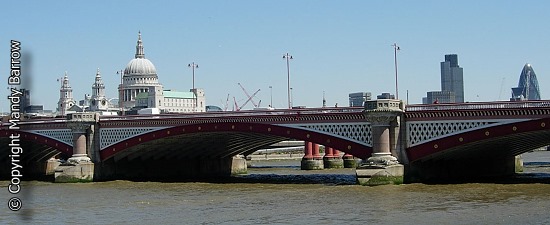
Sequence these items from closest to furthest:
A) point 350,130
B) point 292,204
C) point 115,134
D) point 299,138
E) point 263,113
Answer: point 292,204 < point 350,130 < point 299,138 < point 263,113 < point 115,134

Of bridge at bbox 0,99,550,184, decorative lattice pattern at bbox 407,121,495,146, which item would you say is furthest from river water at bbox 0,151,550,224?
decorative lattice pattern at bbox 407,121,495,146

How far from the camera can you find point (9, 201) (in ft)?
183

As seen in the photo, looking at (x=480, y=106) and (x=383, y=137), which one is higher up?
(x=480, y=106)

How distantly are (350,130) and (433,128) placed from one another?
6080 millimetres

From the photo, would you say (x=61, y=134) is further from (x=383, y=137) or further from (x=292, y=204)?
(x=292, y=204)

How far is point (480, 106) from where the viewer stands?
188 feet

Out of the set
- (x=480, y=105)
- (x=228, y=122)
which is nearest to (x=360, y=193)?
(x=480, y=105)

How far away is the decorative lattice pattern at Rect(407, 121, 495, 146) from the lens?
57081 mm

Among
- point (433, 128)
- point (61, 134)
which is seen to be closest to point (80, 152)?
Result: point (61, 134)

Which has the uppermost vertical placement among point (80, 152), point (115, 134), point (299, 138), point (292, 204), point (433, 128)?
point (433, 128)

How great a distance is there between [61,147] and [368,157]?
31.1 meters

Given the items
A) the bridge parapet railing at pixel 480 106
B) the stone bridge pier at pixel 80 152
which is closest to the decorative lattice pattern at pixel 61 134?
the stone bridge pier at pixel 80 152

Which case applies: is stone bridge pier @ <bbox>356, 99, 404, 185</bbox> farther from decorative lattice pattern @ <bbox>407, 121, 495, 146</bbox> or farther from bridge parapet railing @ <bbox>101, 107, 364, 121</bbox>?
bridge parapet railing @ <bbox>101, 107, 364, 121</bbox>

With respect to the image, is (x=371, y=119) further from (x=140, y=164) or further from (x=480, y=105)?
(x=140, y=164)
